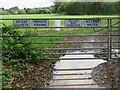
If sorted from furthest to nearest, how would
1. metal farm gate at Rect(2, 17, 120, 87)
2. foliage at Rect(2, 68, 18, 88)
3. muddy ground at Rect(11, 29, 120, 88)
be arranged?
metal farm gate at Rect(2, 17, 120, 87) → muddy ground at Rect(11, 29, 120, 88) → foliage at Rect(2, 68, 18, 88)

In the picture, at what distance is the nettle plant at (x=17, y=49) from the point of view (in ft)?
8.21

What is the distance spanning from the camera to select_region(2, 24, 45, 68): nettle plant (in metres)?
2.50

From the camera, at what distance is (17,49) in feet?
8.43

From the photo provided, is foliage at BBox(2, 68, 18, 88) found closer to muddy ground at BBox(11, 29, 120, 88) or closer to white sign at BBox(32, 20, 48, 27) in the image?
muddy ground at BBox(11, 29, 120, 88)

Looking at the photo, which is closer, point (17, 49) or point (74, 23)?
point (74, 23)

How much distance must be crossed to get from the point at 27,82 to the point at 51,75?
1.11 ft

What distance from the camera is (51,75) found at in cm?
253

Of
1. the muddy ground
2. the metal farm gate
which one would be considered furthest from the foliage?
the metal farm gate

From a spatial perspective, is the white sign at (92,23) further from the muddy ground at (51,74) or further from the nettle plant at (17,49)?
the nettle plant at (17,49)

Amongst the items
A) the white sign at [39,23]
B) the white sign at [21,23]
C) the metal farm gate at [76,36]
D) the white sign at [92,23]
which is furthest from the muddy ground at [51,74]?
the white sign at [21,23]

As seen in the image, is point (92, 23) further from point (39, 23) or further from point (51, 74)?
point (51, 74)

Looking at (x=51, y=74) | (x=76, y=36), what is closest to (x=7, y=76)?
(x=51, y=74)

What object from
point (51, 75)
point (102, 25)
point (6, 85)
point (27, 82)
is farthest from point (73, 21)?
point (6, 85)

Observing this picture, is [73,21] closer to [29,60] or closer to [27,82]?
[29,60]
